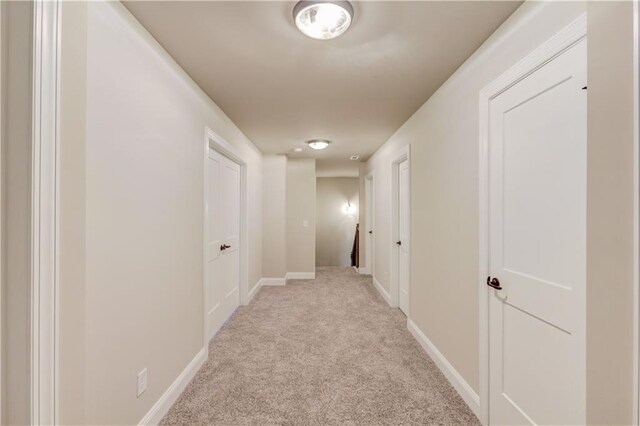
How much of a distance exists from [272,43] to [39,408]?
1.92 metres

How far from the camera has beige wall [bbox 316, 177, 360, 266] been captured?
855 centimetres

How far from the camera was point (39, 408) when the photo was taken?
898 millimetres

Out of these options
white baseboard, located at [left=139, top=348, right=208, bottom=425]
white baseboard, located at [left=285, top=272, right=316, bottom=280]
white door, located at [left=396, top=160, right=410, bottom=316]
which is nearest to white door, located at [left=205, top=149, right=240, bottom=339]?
white baseboard, located at [left=139, top=348, right=208, bottom=425]

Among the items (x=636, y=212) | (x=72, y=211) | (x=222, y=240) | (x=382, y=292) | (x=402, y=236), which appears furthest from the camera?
(x=382, y=292)

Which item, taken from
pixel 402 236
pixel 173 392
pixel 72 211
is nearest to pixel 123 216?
pixel 72 211

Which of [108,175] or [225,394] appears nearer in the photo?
[108,175]

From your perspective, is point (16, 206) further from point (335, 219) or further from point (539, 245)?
point (335, 219)

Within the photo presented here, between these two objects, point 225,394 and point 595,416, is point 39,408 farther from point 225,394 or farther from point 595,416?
point 595,416

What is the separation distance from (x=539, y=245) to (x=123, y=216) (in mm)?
2003

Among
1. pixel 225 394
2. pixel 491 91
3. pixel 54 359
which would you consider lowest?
pixel 225 394

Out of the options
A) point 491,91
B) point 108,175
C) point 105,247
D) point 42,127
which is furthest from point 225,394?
point 491,91

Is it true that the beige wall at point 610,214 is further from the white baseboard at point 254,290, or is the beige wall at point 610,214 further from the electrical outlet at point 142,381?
the white baseboard at point 254,290

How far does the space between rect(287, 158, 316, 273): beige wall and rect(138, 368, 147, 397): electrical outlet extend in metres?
4.10

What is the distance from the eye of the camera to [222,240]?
11.1 feet
